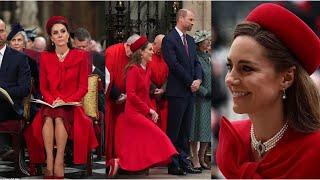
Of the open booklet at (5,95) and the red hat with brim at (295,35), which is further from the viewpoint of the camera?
the open booklet at (5,95)

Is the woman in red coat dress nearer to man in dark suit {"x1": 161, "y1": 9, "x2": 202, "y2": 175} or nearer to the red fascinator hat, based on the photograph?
man in dark suit {"x1": 161, "y1": 9, "x2": 202, "y2": 175}

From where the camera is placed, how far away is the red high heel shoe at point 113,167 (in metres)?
3.44

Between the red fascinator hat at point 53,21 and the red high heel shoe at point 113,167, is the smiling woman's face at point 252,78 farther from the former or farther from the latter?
the red fascinator hat at point 53,21

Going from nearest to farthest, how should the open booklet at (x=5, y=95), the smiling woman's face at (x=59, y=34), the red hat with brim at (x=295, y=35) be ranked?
the red hat with brim at (x=295, y=35) < the open booklet at (x=5, y=95) < the smiling woman's face at (x=59, y=34)

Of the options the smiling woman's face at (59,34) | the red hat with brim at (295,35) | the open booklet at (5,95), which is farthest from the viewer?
the smiling woman's face at (59,34)

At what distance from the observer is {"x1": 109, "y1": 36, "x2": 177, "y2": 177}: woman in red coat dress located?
3342mm

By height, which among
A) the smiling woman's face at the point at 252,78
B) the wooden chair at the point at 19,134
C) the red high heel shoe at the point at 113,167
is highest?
the smiling woman's face at the point at 252,78

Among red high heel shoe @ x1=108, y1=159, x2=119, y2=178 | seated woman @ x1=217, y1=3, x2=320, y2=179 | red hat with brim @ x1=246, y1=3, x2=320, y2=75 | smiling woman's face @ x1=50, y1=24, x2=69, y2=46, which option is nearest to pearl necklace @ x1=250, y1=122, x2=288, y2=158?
seated woman @ x1=217, y1=3, x2=320, y2=179

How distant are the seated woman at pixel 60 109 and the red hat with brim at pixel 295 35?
2.28m

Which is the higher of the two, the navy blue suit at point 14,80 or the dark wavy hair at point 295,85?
the dark wavy hair at point 295,85

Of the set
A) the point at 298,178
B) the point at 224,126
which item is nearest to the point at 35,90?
the point at 224,126

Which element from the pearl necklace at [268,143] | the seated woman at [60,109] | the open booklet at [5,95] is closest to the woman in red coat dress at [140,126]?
the seated woman at [60,109]

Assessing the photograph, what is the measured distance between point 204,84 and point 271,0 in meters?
0.74

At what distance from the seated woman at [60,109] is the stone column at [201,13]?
0.82m
